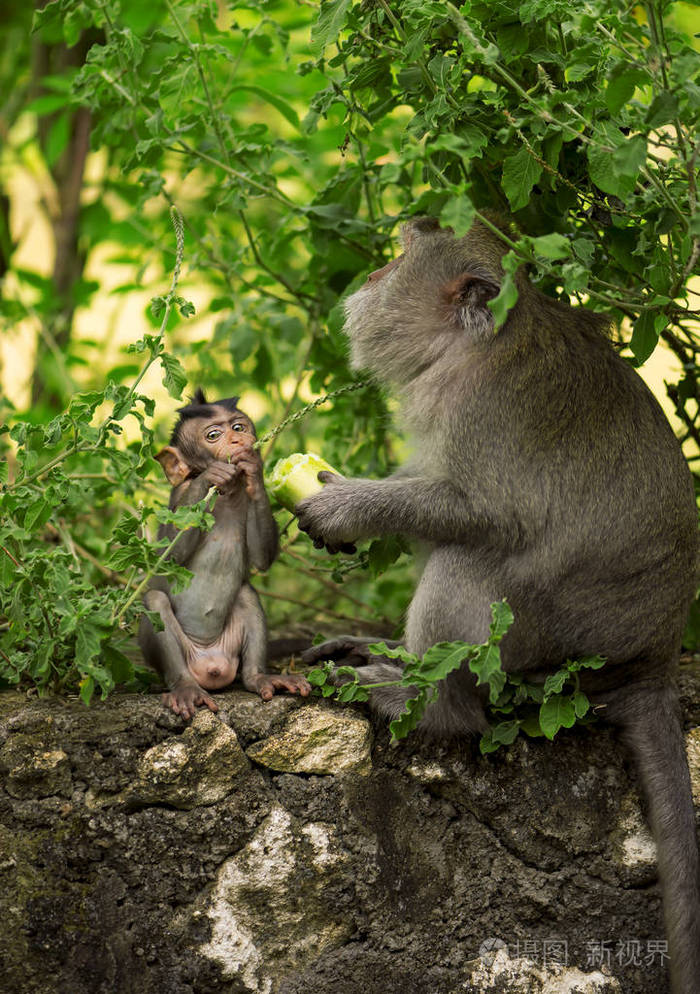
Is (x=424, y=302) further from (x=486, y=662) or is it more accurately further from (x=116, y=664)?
(x=116, y=664)

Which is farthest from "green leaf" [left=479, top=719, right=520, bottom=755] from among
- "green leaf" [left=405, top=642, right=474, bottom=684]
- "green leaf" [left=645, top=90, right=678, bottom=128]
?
"green leaf" [left=645, top=90, right=678, bottom=128]

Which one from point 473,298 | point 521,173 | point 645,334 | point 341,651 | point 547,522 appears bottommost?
point 341,651

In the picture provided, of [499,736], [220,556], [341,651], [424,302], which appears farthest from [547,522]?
[220,556]

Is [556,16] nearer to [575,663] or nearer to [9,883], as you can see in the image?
[575,663]

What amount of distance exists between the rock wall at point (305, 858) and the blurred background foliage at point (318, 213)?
1.19 ft

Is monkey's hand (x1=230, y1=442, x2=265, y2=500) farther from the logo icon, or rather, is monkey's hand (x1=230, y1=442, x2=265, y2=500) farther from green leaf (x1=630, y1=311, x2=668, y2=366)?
the logo icon

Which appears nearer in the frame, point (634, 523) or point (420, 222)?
point (634, 523)

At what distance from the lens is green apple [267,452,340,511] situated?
167 inches

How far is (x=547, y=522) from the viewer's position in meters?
3.89

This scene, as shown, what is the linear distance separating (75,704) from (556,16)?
9.39 feet

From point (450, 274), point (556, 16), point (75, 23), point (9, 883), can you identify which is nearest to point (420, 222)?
point (450, 274)

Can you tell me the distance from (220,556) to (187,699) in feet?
2.05

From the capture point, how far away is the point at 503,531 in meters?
3.88

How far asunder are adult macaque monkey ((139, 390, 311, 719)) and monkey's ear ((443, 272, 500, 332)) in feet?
3.00
